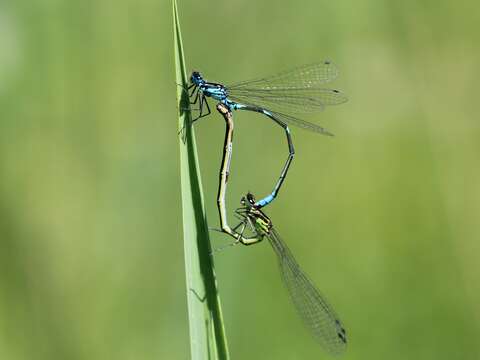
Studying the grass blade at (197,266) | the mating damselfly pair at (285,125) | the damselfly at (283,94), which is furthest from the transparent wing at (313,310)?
the grass blade at (197,266)

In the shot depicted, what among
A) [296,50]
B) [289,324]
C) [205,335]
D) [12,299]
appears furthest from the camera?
[296,50]

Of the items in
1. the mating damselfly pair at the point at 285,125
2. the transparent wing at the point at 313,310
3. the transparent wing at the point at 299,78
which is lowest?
the transparent wing at the point at 313,310

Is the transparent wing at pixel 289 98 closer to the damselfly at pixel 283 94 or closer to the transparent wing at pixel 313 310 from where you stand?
the damselfly at pixel 283 94

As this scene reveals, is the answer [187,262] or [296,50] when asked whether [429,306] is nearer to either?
[296,50]

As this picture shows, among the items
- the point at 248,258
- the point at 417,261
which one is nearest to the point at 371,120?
the point at 417,261

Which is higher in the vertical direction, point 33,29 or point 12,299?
point 33,29

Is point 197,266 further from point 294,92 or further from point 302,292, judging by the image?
point 294,92

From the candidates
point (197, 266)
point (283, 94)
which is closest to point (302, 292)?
point (283, 94)
